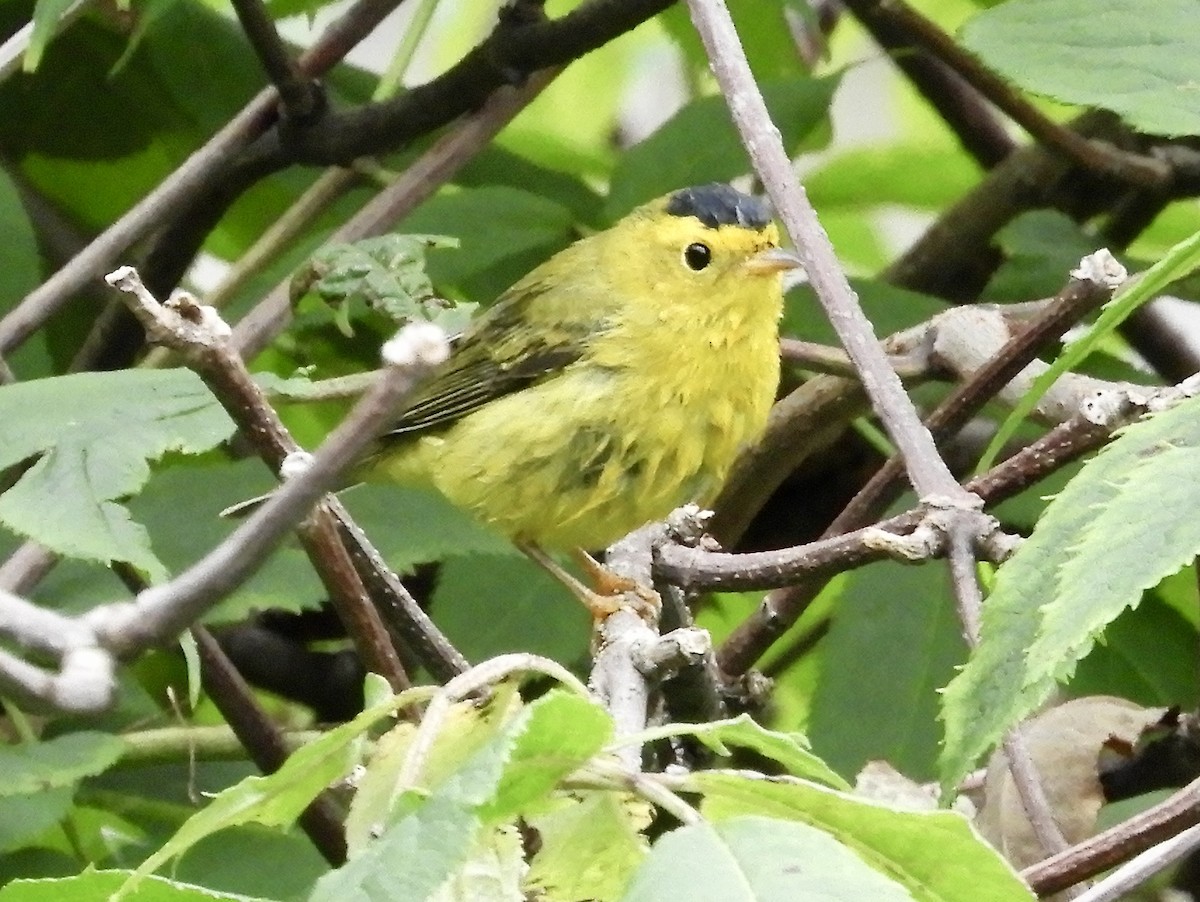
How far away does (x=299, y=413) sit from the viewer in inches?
95.5

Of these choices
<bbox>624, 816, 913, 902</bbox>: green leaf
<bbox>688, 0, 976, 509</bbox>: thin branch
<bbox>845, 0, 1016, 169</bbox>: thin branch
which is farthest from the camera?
<bbox>845, 0, 1016, 169</bbox>: thin branch

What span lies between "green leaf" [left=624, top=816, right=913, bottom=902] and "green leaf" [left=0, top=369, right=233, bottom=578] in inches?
23.8

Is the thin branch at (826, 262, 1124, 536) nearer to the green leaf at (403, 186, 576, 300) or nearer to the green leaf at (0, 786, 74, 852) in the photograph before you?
the green leaf at (403, 186, 576, 300)

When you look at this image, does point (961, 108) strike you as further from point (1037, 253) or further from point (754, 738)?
point (754, 738)

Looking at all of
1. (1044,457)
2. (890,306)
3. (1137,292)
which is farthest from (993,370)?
(890,306)

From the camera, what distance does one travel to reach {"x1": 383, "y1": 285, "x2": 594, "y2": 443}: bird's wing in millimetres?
2707

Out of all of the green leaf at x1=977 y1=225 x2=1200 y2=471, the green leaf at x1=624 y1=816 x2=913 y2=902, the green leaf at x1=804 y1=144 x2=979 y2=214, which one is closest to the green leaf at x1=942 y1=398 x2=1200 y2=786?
the green leaf at x1=977 y1=225 x2=1200 y2=471

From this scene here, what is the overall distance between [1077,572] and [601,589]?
1591 mm

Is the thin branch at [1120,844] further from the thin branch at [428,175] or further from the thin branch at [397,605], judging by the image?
the thin branch at [428,175]

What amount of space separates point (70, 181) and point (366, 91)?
1.57 ft

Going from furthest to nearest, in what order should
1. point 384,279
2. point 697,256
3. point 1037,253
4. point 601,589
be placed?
point 697,256 < point 601,589 < point 1037,253 < point 384,279

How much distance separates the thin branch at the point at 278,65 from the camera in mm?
2018

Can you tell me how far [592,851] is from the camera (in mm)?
929

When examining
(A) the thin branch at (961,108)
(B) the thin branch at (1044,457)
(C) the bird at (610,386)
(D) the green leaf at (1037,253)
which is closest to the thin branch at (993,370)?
(B) the thin branch at (1044,457)
